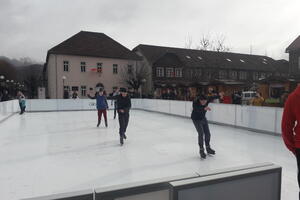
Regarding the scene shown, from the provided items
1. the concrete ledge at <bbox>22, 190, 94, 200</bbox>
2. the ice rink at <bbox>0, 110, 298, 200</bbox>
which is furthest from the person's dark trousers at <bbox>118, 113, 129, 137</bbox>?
the concrete ledge at <bbox>22, 190, 94, 200</bbox>

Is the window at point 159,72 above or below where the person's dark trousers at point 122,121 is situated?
above

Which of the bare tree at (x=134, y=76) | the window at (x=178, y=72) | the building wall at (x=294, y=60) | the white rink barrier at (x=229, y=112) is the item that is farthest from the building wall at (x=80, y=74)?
the building wall at (x=294, y=60)

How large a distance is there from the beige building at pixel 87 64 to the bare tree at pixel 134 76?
14cm

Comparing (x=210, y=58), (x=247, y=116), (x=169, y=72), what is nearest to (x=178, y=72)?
(x=169, y=72)

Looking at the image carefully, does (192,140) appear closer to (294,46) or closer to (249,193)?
(249,193)

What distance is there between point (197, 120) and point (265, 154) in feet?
6.89

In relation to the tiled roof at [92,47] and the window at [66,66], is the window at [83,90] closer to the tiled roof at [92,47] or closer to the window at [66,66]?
the window at [66,66]

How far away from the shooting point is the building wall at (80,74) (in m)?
30.0

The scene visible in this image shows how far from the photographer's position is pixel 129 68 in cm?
3516

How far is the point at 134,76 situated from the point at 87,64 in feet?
22.0

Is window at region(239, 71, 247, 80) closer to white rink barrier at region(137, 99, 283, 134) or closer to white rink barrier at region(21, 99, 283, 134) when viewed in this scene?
white rink barrier at region(21, 99, 283, 134)

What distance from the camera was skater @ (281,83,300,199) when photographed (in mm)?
2291

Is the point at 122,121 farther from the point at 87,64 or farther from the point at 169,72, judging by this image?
the point at 169,72

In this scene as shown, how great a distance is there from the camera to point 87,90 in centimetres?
3177
